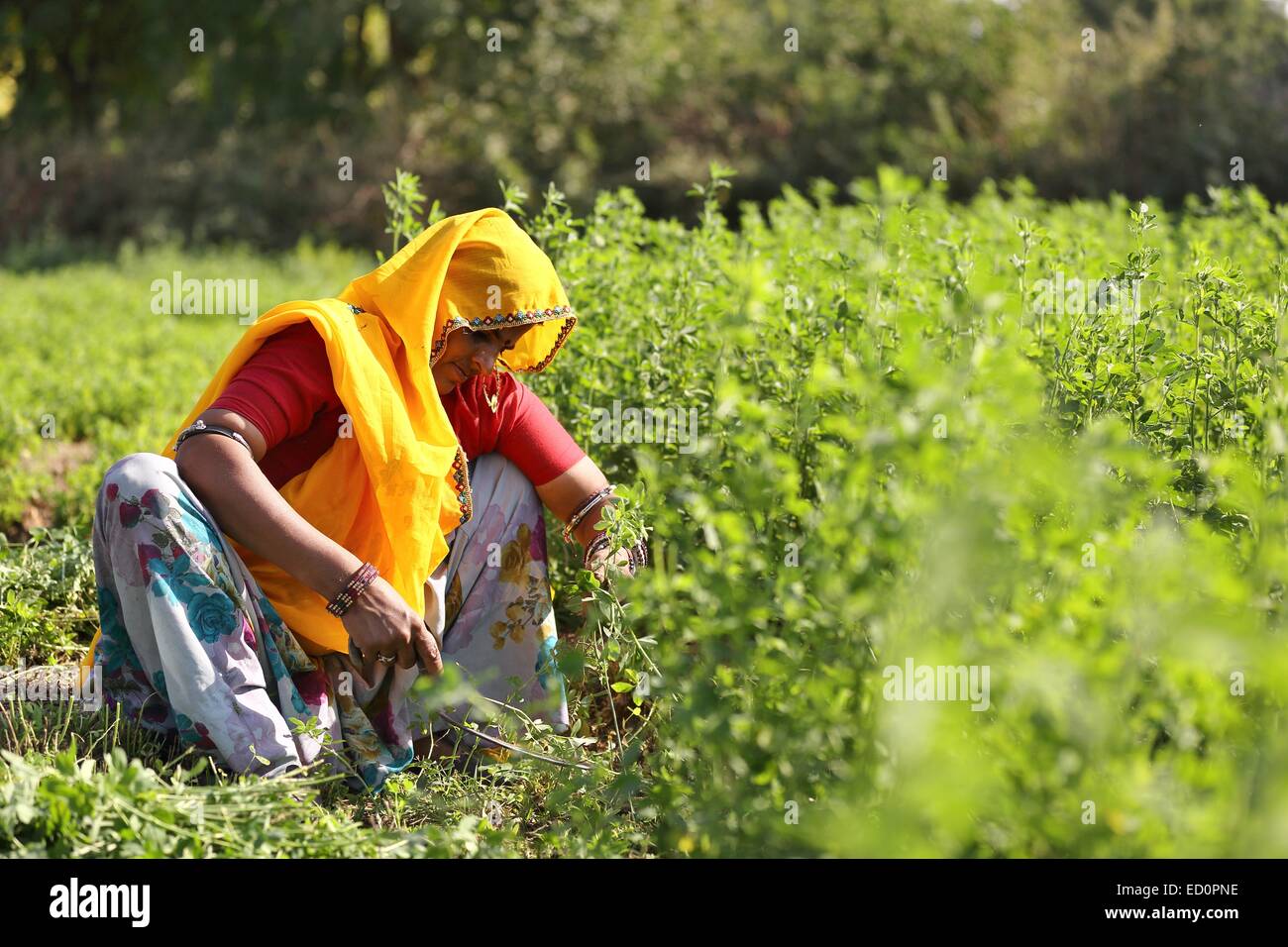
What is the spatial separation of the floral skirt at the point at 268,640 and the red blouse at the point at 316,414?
0.24 feet

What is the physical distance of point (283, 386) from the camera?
2518 mm

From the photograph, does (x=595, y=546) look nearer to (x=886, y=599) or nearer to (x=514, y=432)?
(x=514, y=432)

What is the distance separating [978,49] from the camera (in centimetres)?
1343

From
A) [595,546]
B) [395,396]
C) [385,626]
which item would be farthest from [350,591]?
[595,546]

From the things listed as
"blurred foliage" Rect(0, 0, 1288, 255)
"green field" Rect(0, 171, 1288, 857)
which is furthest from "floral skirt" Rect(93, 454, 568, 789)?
"blurred foliage" Rect(0, 0, 1288, 255)

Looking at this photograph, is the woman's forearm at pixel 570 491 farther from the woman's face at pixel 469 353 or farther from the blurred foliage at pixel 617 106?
the blurred foliage at pixel 617 106

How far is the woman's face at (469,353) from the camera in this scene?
8.79 ft

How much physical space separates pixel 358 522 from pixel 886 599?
1.39 metres

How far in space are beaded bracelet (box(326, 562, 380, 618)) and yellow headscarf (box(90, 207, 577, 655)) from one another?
20cm

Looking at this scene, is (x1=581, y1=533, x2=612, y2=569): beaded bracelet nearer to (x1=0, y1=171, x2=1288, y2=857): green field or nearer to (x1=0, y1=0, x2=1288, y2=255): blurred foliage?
(x1=0, y1=171, x2=1288, y2=857): green field

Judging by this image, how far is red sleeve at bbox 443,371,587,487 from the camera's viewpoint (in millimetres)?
2859

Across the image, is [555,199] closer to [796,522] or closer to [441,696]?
[796,522]
